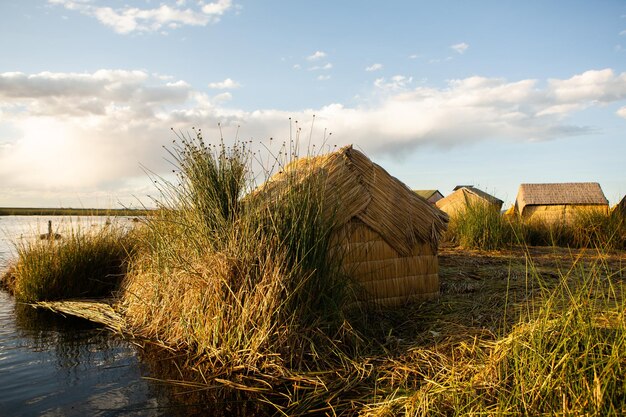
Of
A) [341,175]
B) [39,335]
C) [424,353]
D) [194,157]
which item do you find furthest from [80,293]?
[424,353]

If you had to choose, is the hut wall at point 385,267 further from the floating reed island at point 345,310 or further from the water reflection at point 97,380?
the water reflection at point 97,380

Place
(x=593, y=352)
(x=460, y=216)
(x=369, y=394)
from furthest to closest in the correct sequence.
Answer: (x=460, y=216), (x=369, y=394), (x=593, y=352)

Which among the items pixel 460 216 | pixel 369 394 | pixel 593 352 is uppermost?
pixel 460 216

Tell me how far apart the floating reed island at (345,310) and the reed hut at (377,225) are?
2 cm

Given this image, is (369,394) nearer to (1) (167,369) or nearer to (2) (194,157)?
(1) (167,369)

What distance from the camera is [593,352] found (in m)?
2.90

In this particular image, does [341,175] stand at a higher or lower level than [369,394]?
higher

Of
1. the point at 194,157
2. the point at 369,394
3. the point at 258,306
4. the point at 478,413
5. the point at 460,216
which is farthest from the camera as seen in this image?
the point at 460,216

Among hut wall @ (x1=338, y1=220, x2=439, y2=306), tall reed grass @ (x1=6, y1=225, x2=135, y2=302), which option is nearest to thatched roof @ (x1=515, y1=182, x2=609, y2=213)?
hut wall @ (x1=338, y1=220, x2=439, y2=306)

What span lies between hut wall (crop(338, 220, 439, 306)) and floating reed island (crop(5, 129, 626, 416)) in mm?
17

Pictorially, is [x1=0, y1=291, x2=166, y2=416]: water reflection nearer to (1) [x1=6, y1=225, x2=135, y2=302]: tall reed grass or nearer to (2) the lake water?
(2) the lake water

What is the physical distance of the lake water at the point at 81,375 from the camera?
3475 mm

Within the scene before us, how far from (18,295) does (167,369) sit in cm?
487

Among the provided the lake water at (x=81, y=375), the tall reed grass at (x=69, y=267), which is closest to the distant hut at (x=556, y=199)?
the tall reed grass at (x=69, y=267)
